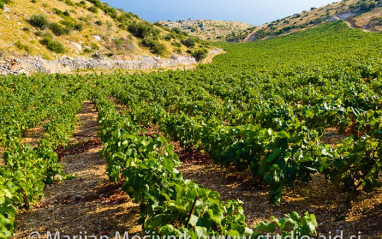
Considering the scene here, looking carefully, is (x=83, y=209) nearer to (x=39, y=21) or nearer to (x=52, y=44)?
(x=52, y=44)

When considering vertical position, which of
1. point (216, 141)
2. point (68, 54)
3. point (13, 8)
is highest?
point (13, 8)

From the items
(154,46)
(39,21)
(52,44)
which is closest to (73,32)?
(39,21)

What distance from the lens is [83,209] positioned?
7523mm

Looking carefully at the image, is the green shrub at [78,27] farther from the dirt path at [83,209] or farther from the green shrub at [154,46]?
the dirt path at [83,209]

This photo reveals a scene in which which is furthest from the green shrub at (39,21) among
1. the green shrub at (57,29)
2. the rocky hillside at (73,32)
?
the green shrub at (57,29)

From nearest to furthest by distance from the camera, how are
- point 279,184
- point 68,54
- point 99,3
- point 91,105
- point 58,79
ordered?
point 279,184 → point 91,105 → point 58,79 → point 68,54 → point 99,3

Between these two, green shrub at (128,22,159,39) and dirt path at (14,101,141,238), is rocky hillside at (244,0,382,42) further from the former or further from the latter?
dirt path at (14,101,141,238)

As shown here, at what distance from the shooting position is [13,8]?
4838 cm

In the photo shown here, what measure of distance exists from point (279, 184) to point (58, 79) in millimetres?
38380

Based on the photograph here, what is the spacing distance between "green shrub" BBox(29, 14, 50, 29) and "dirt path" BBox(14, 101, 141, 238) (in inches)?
1865

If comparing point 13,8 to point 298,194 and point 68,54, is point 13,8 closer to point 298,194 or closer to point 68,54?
point 68,54

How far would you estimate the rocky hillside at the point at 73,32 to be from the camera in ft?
141

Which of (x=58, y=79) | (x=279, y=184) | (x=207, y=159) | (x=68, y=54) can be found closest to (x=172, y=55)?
(x=68, y=54)

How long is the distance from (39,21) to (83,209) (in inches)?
2031
